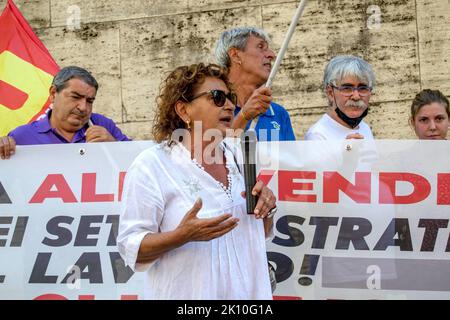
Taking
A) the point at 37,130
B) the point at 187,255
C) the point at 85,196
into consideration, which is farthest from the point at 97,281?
the point at 187,255

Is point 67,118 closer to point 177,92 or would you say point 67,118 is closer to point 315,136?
point 315,136

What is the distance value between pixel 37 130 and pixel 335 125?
1.78m

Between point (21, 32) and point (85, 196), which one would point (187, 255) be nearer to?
point (85, 196)

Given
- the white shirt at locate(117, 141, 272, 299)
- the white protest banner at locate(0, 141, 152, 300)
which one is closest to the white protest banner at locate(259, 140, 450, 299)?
the white protest banner at locate(0, 141, 152, 300)

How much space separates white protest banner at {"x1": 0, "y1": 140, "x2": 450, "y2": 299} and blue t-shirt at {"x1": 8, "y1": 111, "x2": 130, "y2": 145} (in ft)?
0.62

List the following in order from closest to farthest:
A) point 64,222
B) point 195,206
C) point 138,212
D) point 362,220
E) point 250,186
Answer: point 195,206 → point 138,212 → point 250,186 → point 362,220 → point 64,222

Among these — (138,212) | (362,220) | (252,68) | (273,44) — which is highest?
(273,44)

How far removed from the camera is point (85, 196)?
530 centimetres

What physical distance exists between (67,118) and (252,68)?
3.78ft

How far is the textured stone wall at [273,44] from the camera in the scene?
7020 millimetres

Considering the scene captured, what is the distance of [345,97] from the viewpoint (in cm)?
538

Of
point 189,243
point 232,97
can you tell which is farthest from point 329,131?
point 189,243

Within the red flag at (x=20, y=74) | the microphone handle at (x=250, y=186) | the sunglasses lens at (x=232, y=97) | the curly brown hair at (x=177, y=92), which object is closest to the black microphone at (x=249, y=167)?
the microphone handle at (x=250, y=186)

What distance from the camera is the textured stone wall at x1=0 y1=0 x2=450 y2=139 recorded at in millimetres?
7020
